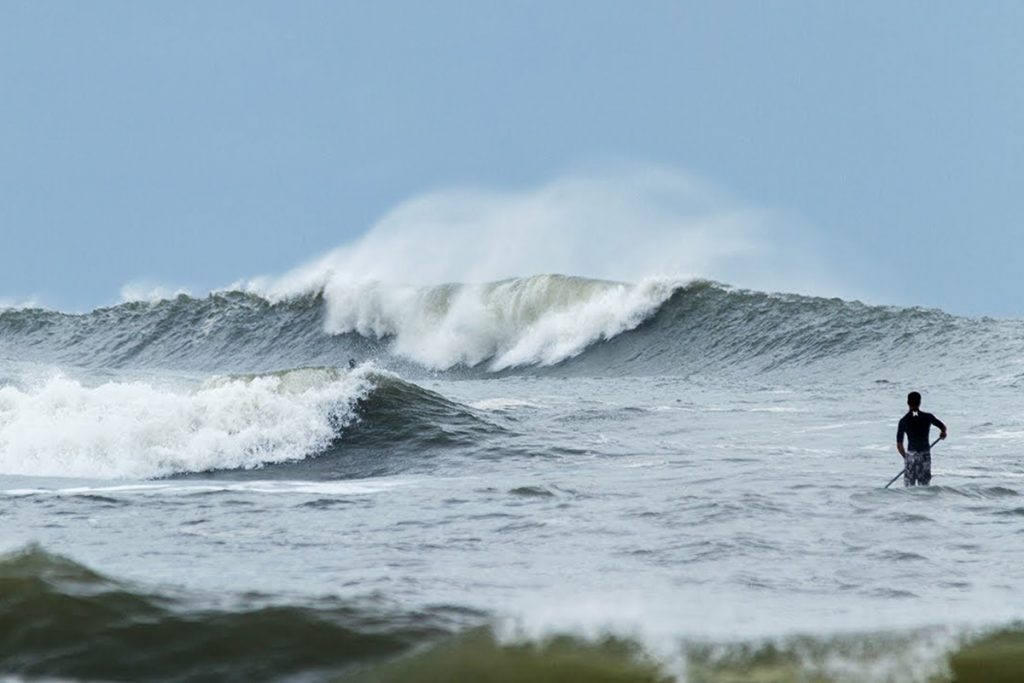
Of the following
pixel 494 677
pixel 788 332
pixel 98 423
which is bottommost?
pixel 494 677

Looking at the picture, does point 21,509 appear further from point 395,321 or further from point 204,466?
point 395,321

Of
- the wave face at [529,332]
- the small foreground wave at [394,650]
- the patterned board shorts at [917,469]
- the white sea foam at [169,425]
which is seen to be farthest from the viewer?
the wave face at [529,332]

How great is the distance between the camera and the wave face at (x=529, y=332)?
96.8ft

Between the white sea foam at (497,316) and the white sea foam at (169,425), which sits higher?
the white sea foam at (497,316)

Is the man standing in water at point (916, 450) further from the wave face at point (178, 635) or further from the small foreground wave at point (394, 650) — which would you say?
the wave face at point (178, 635)

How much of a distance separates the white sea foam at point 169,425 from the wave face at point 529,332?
14.3 meters

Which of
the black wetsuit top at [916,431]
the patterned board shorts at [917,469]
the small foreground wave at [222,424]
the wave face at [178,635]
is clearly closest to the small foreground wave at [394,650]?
the wave face at [178,635]

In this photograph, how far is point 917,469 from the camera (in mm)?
11406

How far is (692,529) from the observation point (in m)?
8.84

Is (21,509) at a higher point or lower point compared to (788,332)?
lower

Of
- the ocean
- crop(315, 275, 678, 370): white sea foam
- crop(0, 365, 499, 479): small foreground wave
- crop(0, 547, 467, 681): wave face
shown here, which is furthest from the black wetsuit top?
crop(315, 275, 678, 370): white sea foam

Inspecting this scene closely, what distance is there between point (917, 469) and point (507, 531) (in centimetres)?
435

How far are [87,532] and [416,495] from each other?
9.72 feet

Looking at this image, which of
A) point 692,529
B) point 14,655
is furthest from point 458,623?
point 692,529
